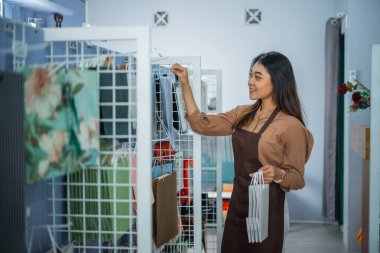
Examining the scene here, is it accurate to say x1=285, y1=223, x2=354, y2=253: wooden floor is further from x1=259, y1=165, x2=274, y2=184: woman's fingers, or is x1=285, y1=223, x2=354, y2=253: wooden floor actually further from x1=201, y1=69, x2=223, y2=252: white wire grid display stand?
x1=259, y1=165, x2=274, y2=184: woman's fingers

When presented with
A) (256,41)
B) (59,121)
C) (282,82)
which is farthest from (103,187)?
(256,41)

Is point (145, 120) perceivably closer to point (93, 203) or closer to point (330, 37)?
point (93, 203)

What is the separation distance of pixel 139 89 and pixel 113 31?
0.22 meters

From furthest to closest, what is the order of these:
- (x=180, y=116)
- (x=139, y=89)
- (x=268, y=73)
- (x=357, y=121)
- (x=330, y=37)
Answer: (x=330, y=37)
(x=357, y=121)
(x=180, y=116)
(x=268, y=73)
(x=139, y=89)

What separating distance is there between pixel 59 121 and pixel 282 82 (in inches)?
45.0

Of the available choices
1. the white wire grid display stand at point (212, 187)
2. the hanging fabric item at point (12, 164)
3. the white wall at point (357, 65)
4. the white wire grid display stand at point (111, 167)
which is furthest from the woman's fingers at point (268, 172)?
the white wall at point (357, 65)

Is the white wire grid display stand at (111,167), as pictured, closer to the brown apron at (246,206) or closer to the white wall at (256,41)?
the brown apron at (246,206)

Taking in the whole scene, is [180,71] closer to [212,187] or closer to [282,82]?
[282,82]

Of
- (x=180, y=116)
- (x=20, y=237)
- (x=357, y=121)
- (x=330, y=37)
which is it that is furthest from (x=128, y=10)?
(x=20, y=237)

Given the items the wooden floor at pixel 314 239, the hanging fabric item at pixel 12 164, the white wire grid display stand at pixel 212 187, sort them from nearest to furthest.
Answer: the hanging fabric item at pixel 12 164 < the white wire grid display stand at pixel 212 187 < the wooden floor at pixel 314 239

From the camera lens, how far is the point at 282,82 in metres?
2.18

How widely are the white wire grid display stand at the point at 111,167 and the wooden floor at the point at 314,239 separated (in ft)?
10.1

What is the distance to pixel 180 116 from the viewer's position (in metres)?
2.55

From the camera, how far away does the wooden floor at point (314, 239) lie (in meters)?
4.47
